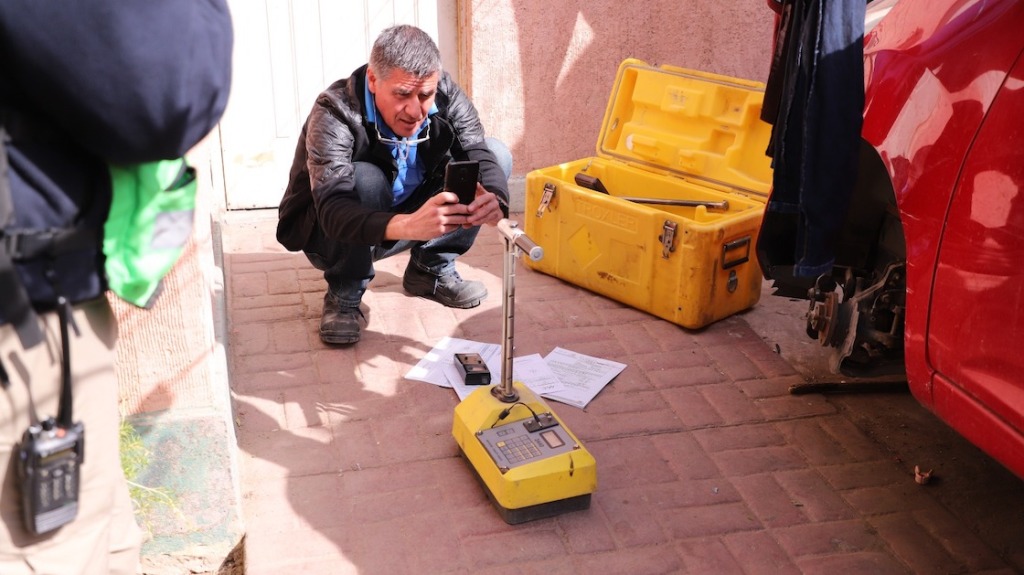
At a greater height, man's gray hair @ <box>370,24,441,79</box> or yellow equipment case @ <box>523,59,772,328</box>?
man's gray hair @ <box>370,24,441,79</box>

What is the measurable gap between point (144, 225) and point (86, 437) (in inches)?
15.7

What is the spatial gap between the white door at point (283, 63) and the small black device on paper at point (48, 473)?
3664mm

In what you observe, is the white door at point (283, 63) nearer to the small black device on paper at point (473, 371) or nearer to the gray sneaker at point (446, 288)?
the gray sneaker at point (446, 288)

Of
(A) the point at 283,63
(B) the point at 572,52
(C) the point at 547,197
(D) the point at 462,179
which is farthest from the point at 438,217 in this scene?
(B) the point at 572,52

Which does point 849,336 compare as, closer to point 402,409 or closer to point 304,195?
point 402,409

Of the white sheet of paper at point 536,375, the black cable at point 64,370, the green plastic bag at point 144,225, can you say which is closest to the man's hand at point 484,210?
the white sheet of paper at point 536,375

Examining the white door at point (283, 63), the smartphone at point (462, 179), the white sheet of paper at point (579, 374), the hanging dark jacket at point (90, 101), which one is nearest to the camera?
the hanging dark jacket at point (90, 101)

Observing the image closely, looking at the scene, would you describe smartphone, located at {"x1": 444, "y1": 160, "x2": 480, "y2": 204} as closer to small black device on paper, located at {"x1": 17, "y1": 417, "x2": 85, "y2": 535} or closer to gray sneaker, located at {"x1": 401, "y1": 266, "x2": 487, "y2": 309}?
gray sneaker, located at {"x1": 401, "y1": 266, "x2": 487, "y2": 309}

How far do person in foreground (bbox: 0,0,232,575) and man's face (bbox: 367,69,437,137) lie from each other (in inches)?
72.1

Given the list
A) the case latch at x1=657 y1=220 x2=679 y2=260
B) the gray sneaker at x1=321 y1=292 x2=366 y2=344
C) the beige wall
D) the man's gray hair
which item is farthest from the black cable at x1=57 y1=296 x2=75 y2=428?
the beige wall

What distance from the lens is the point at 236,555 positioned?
2.71m

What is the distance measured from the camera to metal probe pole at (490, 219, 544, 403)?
2.61 metres

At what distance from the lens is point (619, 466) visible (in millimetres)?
3152

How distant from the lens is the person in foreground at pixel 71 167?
1.38 meters
